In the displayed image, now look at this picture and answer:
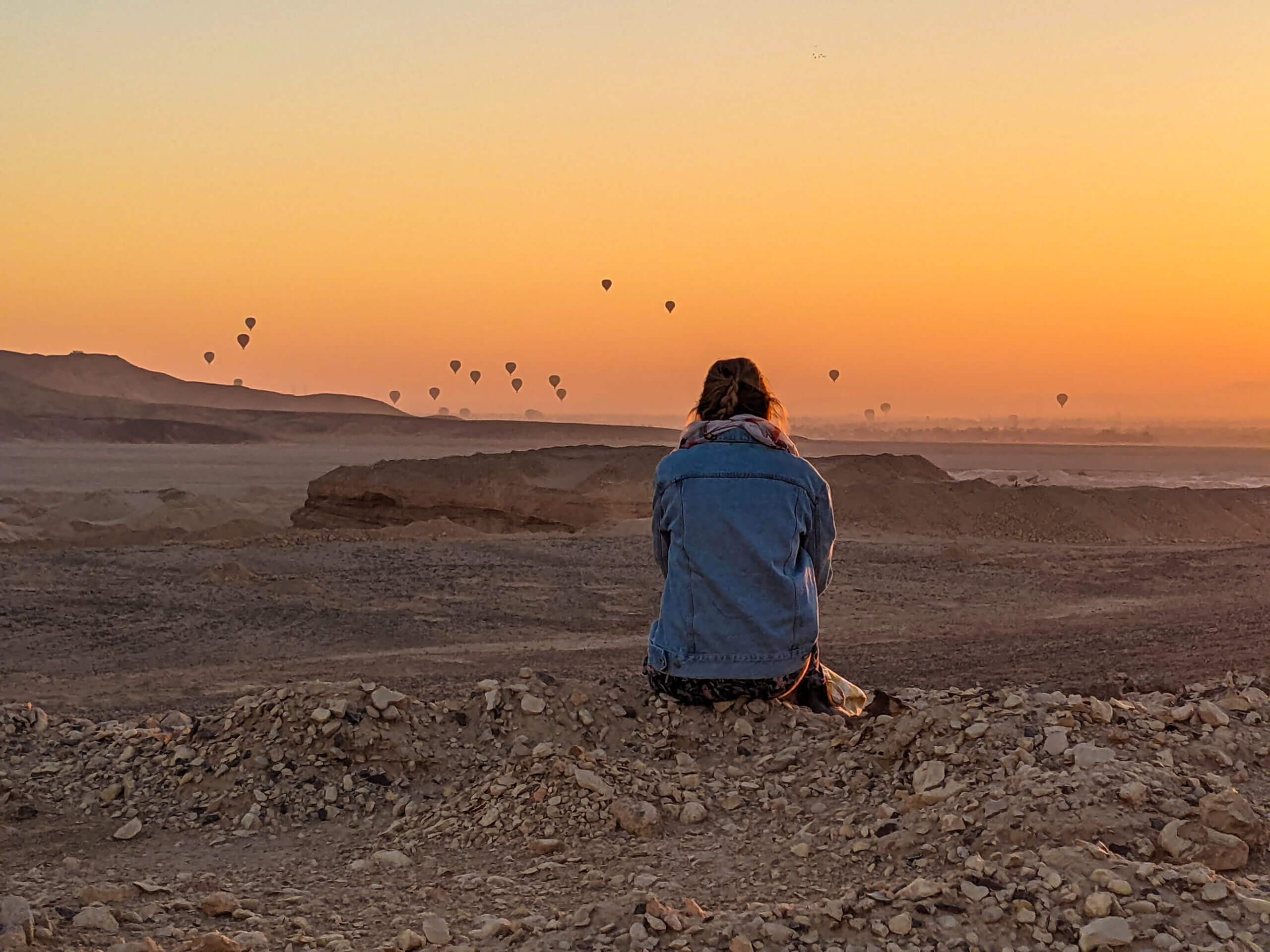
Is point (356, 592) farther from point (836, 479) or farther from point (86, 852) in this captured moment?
point (836, 479)

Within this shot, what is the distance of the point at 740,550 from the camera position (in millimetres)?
5254

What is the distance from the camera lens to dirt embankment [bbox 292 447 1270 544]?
21594 mm

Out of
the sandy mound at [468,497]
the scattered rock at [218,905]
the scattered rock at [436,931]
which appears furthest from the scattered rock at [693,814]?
the sandy mound at [468,497]

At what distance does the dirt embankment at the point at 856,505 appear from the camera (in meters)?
21.6

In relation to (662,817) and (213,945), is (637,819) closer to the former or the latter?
(662,817)

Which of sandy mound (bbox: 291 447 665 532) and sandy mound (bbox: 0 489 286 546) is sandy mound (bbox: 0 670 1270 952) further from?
sandy mound (bbox: 291 447 665 532)

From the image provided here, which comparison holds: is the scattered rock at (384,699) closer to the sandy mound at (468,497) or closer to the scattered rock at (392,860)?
the scattered rock at (392,860)

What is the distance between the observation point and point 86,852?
4.89 m

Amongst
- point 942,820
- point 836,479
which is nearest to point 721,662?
point 942,820

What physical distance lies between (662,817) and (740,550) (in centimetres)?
118

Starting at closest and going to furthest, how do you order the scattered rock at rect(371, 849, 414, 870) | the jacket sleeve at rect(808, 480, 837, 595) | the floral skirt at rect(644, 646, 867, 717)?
the scattered rock at rect(371, 849, 414, 870)
the jacket sleeve at rect(808, 480, 837, 595)
the floral skirt at rect(644, 646, 867, 717)

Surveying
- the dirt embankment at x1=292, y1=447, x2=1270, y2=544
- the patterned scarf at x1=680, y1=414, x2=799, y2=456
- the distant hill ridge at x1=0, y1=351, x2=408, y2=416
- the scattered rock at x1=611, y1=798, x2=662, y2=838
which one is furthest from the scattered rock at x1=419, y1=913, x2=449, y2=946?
the distant hill ridge at x1=0, y1=351, x2=408, y2=416

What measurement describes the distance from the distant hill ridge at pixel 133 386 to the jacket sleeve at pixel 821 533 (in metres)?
147

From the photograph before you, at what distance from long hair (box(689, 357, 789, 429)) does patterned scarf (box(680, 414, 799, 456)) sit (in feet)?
0.16
